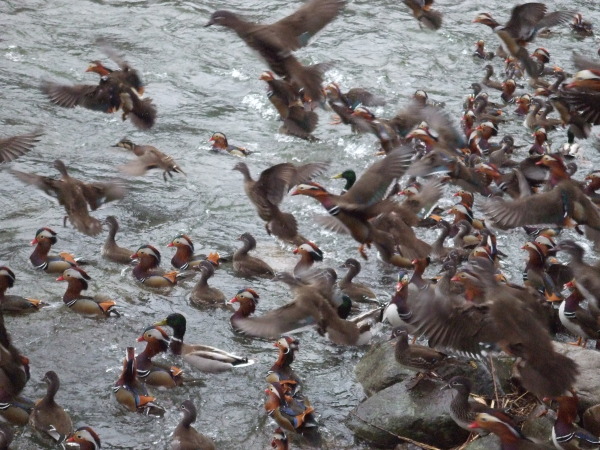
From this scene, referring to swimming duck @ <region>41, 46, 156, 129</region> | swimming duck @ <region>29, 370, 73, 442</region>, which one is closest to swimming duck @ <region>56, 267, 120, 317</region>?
swimming duck @ <region>29, 370, 73, 442</region>

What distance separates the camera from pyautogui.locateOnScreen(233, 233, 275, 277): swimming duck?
9.44 metres

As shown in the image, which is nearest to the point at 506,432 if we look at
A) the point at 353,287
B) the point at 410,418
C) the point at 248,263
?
the point at 410,418

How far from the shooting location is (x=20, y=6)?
16.4m

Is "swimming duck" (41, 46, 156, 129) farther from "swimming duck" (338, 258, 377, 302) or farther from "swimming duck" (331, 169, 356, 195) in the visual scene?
"swimming duck" (338, 258, 377, 302)

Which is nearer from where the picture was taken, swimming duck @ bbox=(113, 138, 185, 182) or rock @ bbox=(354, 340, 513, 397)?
rock @ bbox=(354, 340, 513, 397)

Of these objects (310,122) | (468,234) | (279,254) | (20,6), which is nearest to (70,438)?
(279,254)

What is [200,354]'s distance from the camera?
25.3ft

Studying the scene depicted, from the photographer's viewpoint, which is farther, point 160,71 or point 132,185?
point 160,71

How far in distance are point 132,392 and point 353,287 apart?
261cm

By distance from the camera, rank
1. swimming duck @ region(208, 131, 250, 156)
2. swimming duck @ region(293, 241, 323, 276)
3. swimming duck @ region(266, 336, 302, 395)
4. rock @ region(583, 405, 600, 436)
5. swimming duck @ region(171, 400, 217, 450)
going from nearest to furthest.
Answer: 1. rock @ region(583, 405, 600, 436)
2. swimming duck @ region(171, 400, 217, 450)
3. swimming duck @ region(266, 336, 302, 395)
4. swimming duck @ region(293, 241, 323, 276)
5. swimming duck @ region(208, 131, 250, 156)

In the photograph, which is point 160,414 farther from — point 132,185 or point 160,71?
point 160,71

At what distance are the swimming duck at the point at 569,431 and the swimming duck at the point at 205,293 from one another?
353cm

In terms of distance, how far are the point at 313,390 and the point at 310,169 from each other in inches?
128

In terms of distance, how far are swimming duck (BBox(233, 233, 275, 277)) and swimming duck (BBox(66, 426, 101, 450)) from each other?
Result: 3.24 m
